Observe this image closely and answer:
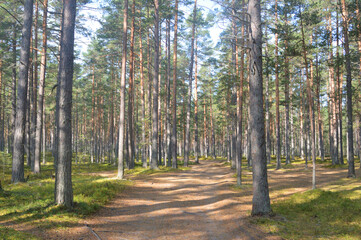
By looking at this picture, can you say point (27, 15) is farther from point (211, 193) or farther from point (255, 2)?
point (211, 193)

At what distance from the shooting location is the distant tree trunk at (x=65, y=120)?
294 inches

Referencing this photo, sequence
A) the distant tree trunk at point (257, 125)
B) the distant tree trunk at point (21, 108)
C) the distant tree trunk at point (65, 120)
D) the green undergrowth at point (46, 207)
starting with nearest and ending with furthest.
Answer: the green undergrowth at point (46, 207), the distant tree trunk at point (65, 120), the distant tree trunk at point (257, 125), the distant tree trunk at point (21, 108)

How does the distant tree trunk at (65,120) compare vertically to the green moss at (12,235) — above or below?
above

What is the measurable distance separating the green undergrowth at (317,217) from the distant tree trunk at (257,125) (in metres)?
0.60

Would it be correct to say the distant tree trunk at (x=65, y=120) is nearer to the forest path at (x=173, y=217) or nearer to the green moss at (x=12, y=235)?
the forest path at (x=173, y=217)

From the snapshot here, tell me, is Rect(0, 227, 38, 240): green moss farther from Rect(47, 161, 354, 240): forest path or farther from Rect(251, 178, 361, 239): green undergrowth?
Rect(251, 178, 361, 239): green undergrowth

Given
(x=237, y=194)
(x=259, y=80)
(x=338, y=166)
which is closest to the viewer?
(x=259, y=80)

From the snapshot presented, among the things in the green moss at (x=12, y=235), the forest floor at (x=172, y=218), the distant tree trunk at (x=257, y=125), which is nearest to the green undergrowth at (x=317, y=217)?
the forest floor at (x=172, y=218)

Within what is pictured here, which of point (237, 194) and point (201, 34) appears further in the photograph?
point (201, 34)

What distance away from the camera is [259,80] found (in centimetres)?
830

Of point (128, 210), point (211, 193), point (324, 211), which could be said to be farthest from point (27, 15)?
point (324, 211)

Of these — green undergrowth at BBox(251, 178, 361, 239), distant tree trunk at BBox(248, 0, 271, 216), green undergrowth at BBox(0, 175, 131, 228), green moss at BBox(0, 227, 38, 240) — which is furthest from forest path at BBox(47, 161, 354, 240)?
distant tree trunk at BBox(248, 0, 271, 216)

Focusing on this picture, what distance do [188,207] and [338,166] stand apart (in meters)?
22.1

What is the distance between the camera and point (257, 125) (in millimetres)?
8109
